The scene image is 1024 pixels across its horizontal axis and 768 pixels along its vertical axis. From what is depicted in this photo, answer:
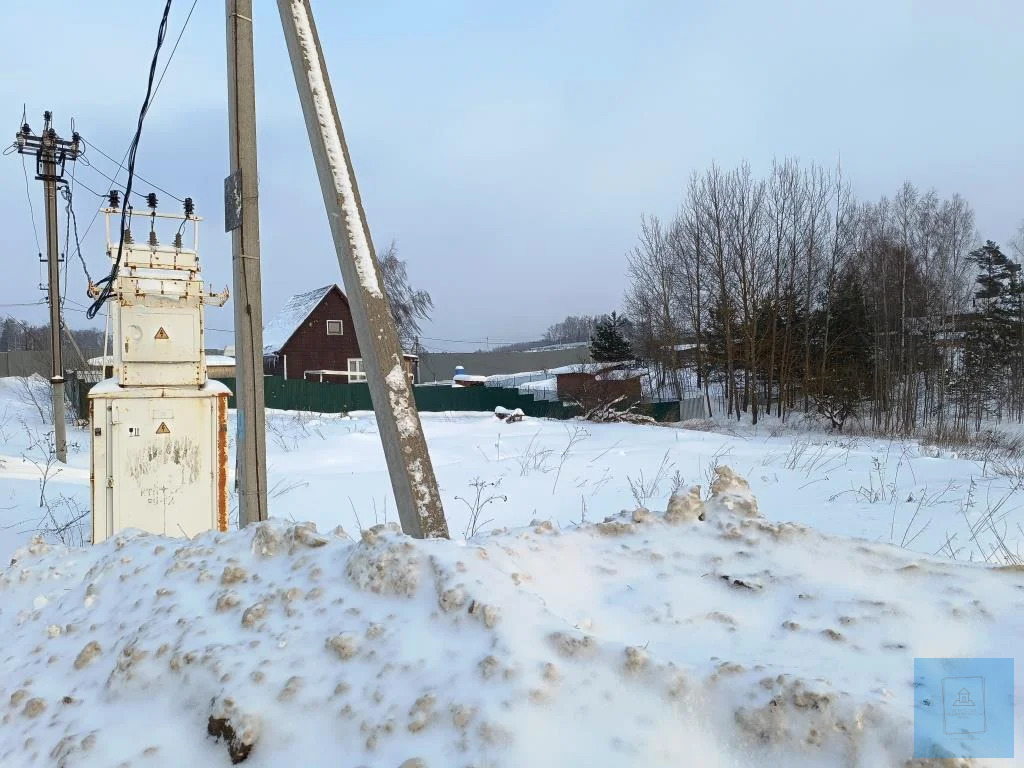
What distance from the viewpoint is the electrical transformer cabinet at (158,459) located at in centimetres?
529

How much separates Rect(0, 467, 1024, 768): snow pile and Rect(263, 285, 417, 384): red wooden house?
29736mm

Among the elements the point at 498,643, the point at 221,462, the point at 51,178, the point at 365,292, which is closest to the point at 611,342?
the point at 51,178

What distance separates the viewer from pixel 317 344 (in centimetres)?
3272

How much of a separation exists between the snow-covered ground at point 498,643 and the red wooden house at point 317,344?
29.6m

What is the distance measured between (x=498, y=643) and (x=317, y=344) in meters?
32.8

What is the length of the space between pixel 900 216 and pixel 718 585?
114 ft

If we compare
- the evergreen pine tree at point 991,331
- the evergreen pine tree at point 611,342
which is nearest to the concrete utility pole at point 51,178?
the evergreen pine tree at point 611,342

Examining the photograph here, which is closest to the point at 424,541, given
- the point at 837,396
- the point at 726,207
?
the point at 837,396

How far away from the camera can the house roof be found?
106 ft

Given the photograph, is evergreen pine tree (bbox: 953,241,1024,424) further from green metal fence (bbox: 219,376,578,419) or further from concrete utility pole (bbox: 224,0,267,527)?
concrete utility pole (bbox: 224,0,267,527)

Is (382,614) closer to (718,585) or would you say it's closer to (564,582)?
(564,582)

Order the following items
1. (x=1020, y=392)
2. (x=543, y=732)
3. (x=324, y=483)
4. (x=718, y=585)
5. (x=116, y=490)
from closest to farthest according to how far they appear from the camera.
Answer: (x=543, y=732)
(x=718, y=585)
(x=116, y=490)
(x=324, y=483)
(x=1020, y=392)

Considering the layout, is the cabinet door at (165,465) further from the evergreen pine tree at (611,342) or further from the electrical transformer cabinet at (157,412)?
the evergreen pine tree at (611,342)

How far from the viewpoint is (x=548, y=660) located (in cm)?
158
